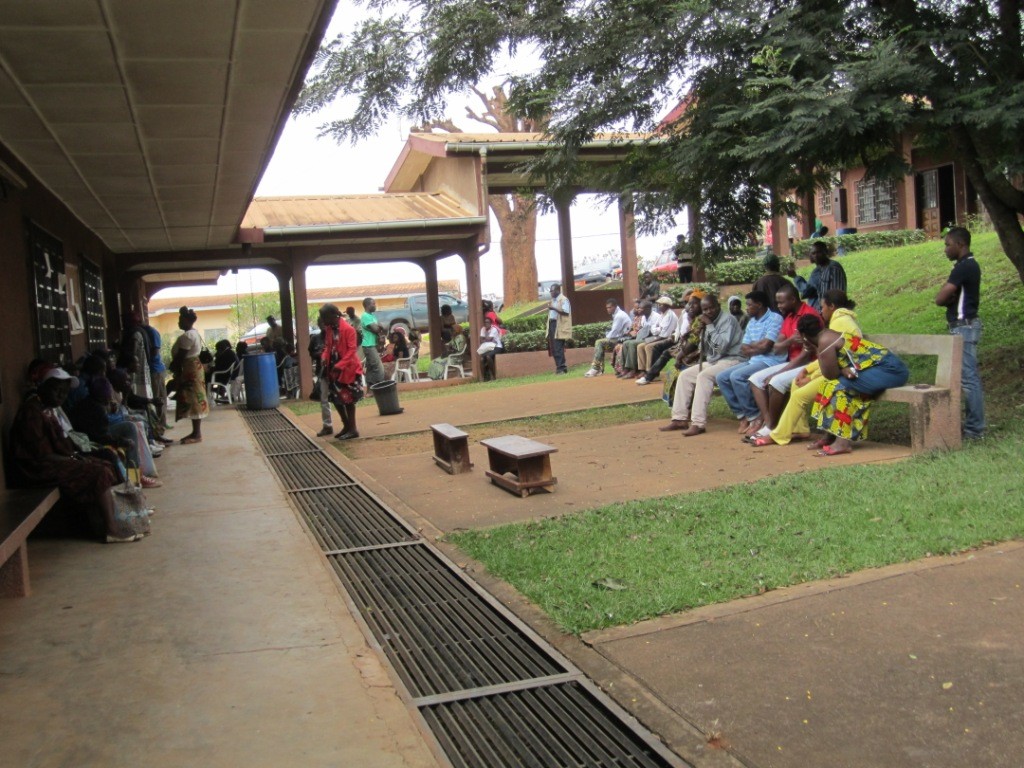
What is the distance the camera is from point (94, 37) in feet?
17.2

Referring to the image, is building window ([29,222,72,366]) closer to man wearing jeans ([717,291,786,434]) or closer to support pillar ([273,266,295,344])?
man wearing jeans ([717,291,786,434])

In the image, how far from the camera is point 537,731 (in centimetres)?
365

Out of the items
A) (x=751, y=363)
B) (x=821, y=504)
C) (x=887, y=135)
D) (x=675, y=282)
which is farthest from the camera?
(x=675, y=282)

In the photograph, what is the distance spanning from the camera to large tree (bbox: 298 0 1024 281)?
8055 mm

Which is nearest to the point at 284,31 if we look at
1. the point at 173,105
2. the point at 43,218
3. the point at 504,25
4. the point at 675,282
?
the point at 173,105

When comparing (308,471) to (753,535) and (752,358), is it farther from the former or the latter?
(753,535)

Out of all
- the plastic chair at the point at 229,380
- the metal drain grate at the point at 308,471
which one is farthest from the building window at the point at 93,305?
the metal drain grate at the point at 308,471

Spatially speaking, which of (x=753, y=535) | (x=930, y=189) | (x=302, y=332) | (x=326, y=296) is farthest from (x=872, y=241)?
(x=326, y=296)

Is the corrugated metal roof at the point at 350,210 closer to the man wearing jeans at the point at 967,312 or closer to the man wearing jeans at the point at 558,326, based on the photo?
the man wearing jeans at the point at 558,326

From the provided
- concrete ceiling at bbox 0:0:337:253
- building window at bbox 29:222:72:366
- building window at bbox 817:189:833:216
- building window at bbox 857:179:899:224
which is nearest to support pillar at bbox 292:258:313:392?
building window at bbox 29:222:72:366

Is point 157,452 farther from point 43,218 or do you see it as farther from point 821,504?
point 821,504

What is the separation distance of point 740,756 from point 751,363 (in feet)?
20.8

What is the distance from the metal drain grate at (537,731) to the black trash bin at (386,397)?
10313mm

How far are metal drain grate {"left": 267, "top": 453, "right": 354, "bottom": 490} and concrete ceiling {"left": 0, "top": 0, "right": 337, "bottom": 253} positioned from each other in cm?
296
